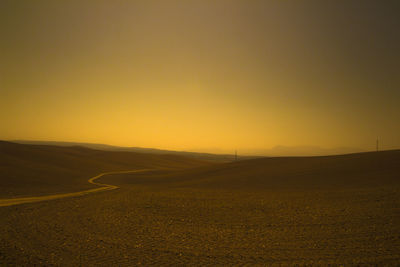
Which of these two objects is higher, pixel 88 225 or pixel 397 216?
pixel 397 216

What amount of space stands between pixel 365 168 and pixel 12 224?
2673 centimetres

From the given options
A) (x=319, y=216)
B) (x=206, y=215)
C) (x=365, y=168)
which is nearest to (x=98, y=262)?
(x=206, y=215)

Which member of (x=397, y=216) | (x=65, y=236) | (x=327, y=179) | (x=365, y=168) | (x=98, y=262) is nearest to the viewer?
(x=98, y=262)

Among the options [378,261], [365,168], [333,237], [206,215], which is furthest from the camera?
[365,168]

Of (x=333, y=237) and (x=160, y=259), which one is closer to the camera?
(x=160, y=259)

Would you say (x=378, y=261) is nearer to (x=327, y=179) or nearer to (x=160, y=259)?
(x=160, y=259)

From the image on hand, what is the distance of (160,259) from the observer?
695 cm

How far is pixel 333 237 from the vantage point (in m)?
8.14

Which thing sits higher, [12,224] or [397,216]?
[397,216]

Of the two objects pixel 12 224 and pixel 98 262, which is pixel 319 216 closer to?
pixel 98 262

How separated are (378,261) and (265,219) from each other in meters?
4.75

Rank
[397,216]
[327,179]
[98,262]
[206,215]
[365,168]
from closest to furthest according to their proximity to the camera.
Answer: [98,262] < [397,216] < [206,215] < [327,179] < [365,168]

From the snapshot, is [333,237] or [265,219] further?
[265,219]

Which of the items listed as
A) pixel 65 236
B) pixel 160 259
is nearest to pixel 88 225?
pixel 65 236
